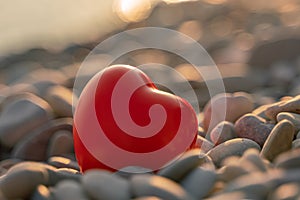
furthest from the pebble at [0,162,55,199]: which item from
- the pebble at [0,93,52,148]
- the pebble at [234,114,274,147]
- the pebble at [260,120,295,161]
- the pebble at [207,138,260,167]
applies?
the pebble at [0,93,52,148]

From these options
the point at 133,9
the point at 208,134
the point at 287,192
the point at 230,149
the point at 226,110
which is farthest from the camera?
the point at 133,9

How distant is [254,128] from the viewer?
256 centimetres

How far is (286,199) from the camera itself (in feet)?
5.56

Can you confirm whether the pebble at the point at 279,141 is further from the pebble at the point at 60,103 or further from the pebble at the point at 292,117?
the pebble at the point at 60,103

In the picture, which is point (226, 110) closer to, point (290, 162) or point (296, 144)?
point (296, 144)

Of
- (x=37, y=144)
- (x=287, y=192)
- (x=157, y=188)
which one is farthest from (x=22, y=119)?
(x=287, y=192)

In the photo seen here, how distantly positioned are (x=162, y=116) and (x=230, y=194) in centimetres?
51

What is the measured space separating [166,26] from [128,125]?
4.63 m

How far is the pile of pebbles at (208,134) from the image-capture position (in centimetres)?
190

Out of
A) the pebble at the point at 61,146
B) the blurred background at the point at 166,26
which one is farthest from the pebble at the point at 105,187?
the blurred background at the point at 166,26

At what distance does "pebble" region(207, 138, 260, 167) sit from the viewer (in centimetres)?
234

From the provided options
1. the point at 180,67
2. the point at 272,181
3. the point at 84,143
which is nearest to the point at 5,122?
the point at 84,143

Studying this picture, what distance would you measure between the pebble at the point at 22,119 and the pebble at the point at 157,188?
45.3 inches

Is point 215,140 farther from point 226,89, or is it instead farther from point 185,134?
point 226,89
